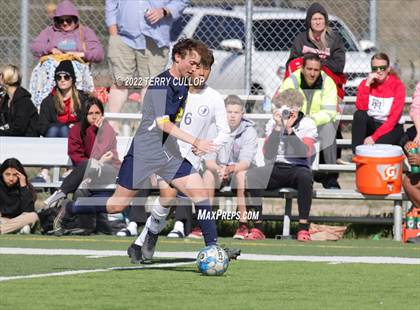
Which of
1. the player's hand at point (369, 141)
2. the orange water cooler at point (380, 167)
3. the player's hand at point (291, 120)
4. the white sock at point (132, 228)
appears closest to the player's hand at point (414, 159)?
the orange water cooler at point (380, 167)

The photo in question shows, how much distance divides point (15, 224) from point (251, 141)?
2852 millimetres

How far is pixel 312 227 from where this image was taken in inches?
547

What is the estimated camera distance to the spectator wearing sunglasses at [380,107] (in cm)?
1421

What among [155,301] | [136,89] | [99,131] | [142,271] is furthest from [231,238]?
[155,301]

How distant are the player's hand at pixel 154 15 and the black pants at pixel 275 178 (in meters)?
2.46

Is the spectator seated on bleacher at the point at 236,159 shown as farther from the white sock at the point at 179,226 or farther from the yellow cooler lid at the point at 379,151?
the yellow cooler lid at the point at 379,151

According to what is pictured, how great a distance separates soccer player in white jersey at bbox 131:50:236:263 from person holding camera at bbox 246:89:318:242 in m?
1.93

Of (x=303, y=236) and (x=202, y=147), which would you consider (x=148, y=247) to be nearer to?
(x=202, y=147)

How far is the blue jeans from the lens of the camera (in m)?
15.0

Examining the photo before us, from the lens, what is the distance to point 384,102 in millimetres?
14250

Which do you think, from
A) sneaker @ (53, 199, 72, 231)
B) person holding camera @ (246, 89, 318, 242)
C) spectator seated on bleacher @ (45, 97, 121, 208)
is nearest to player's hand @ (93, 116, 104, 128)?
spectator seated on bleacher @ (45, 97, 121, 208)

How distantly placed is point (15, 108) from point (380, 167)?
4.55m

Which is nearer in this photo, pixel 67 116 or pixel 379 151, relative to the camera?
pixel 379 151

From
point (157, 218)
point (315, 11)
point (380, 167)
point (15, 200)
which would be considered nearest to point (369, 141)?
point (380, 167)
